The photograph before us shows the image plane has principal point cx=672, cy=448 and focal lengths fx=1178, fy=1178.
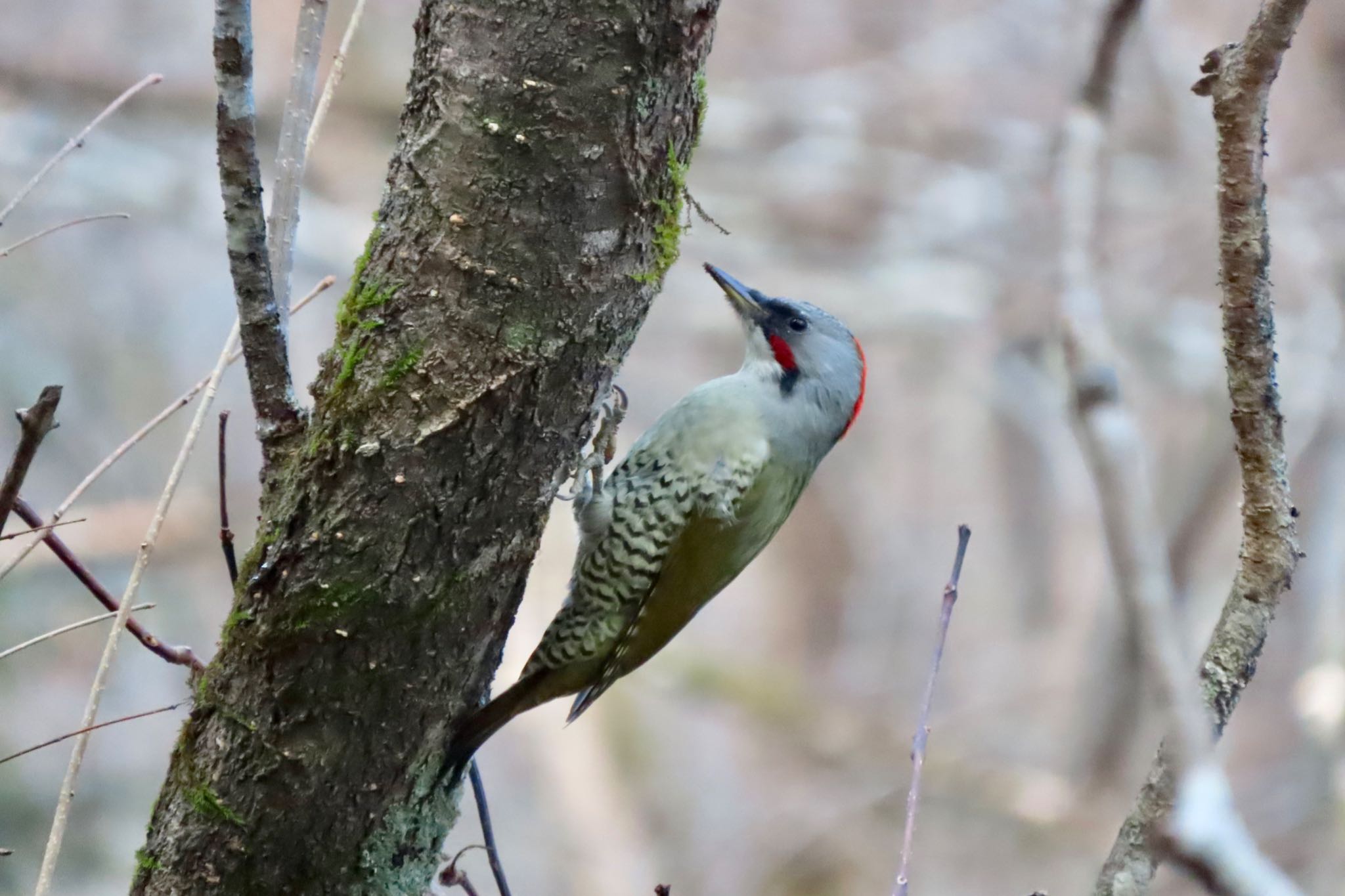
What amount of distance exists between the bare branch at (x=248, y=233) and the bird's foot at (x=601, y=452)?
3.74 feet

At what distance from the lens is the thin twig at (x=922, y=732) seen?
1.54 metres

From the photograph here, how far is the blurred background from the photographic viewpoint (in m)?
6.91

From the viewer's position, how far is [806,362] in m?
3.22

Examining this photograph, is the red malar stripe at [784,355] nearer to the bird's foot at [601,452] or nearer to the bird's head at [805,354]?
the bird's head at [805,354]

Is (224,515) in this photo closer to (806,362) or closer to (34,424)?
(34,424)

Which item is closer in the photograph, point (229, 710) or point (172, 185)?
point (229, 710)

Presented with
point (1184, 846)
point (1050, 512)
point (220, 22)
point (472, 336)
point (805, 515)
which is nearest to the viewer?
point (1184, 846)

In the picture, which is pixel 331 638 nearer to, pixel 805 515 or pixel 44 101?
pixel 44 101

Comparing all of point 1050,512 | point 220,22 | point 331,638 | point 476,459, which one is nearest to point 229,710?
point 331,638

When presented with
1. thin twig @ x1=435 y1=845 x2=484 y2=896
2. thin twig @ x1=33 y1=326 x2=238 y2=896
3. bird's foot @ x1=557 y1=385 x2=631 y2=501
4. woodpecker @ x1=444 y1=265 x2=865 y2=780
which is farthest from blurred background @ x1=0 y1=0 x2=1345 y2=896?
thin twig @ x1=33 y1=326 x2=238 y2=896

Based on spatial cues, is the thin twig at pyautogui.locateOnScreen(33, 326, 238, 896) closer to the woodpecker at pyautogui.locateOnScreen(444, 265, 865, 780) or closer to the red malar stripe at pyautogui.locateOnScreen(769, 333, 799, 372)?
the woodpecker at pyautogui.locateOnScreen(444, 265, 865, 780)

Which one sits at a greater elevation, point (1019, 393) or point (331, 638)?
point (1019, 393)

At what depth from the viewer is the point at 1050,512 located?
910cm

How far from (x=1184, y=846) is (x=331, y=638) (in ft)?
4.02
